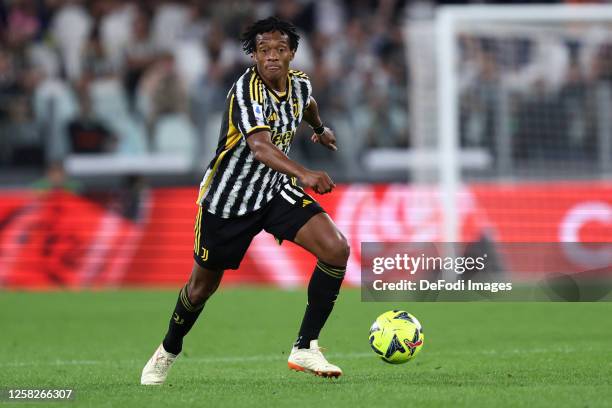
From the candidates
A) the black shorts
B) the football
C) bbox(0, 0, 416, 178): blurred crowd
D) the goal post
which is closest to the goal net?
the goal post

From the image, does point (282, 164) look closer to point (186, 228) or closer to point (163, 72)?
point (186, 228)

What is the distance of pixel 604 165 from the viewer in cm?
1733

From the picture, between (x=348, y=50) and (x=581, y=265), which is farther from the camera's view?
(x=348, y=50)

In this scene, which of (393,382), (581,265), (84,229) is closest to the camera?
(393,382)

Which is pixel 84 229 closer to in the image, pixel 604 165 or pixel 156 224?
pixel 156 224

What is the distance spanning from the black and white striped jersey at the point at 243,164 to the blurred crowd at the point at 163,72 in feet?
34.4

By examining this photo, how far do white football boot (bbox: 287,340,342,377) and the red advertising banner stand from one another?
850cm

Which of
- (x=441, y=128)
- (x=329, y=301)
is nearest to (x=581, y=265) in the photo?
(x=441, y=128)

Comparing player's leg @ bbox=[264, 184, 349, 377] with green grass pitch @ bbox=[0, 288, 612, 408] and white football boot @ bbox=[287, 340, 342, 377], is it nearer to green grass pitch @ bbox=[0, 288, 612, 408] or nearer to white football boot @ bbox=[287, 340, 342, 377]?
white football boot @ bbox=[287, 340, 342, 377]

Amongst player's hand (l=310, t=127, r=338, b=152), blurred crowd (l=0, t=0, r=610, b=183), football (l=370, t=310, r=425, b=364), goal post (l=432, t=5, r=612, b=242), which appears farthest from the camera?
blurred crowd (l=0, t=0, r=610, b=183)

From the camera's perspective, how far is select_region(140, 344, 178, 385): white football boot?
740 centimetres

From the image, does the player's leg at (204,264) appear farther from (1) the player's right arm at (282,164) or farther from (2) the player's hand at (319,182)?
(2) the player's hand at (319,182)

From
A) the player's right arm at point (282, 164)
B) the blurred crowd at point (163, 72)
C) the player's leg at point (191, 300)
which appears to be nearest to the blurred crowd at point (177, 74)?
the blurred crowd at point (163, 72)

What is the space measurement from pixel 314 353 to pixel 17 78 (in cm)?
1272
